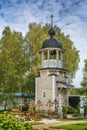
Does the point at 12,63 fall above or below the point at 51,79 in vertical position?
above

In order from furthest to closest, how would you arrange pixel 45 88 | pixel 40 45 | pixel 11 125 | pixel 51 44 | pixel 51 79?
1. pixel 40 45
2. pixel 51 44
3. pixel 45 88
4. pixel 51 79
5. pixel 11 125

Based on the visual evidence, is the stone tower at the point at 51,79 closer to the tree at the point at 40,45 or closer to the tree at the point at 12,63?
the tree at the point at 12,63

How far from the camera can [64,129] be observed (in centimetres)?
1866

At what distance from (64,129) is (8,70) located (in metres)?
17.2

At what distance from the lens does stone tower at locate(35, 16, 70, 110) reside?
112 feet

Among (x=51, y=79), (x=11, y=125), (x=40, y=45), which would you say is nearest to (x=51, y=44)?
(x=51, y=79)

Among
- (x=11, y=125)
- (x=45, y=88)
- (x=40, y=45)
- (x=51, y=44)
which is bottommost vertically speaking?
(x=11, y=125)

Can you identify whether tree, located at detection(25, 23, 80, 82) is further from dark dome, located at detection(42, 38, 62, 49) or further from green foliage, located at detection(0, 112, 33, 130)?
green foliage, located at detection(0, 112, 33, 130)

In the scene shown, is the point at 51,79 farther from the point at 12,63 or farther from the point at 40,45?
the point at 40,45

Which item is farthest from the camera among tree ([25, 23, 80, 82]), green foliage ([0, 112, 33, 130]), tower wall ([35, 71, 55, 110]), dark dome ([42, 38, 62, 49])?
tree ([25, 23, 80, 82])

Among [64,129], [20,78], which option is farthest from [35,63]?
[64,129]

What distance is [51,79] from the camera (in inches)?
1345

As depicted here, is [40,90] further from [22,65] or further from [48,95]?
[22,65]

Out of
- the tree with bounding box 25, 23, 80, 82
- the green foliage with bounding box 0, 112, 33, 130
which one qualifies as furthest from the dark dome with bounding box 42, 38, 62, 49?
the green foliage with bounding box 0, 112, 33, 130
